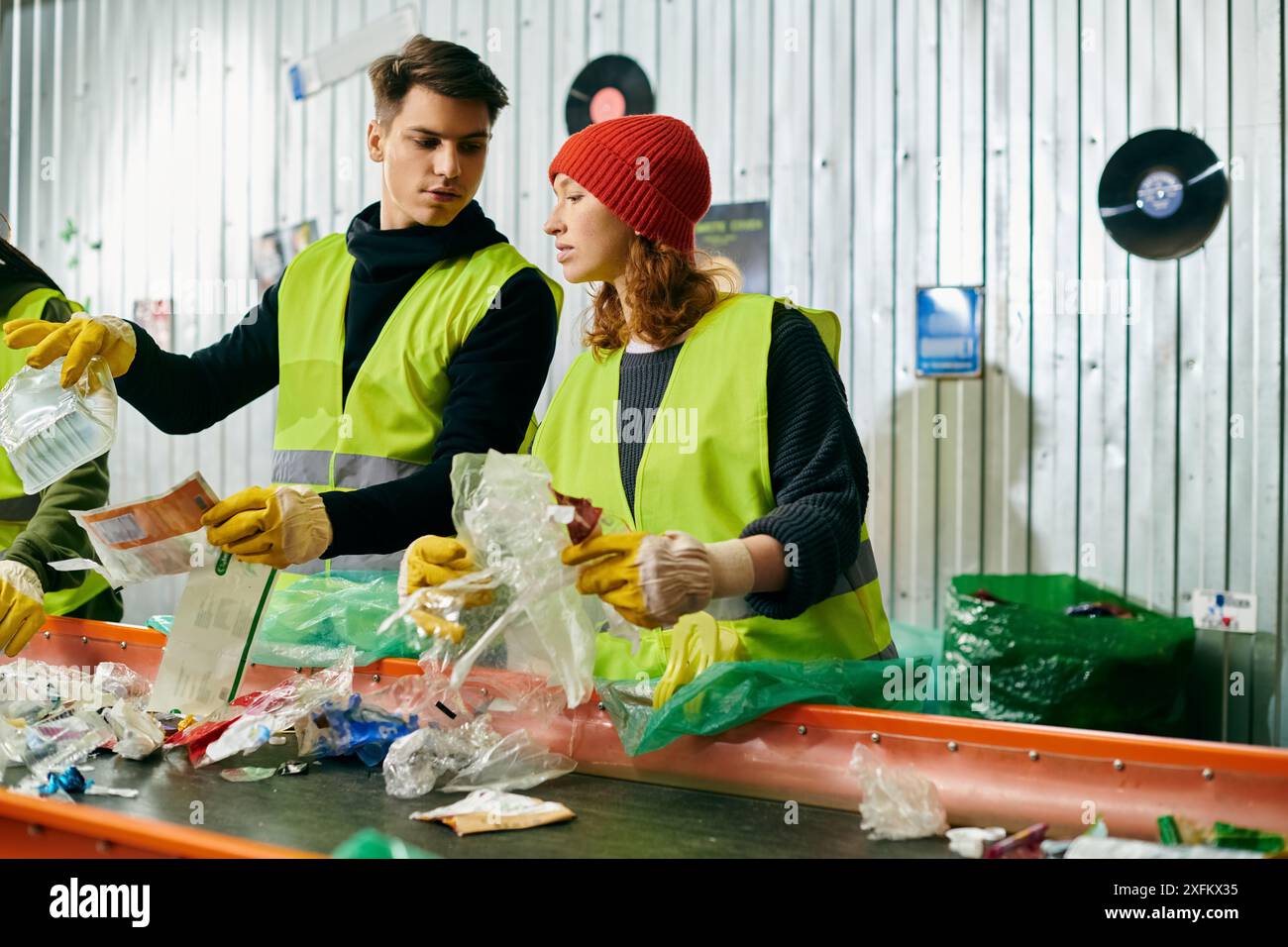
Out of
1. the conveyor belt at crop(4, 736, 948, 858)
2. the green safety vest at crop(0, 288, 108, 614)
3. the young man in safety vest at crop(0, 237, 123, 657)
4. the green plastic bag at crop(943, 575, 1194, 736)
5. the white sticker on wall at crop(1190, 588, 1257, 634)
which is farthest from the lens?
the white sticker on wall at crop(1190, 588, 1257, 634)

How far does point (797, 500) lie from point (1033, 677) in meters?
1.81

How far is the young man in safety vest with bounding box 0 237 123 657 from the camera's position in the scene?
2.07 metres

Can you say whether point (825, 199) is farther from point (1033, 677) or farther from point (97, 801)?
point (97, 801)

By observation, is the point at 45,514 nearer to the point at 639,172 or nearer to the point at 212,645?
the point at 212,645

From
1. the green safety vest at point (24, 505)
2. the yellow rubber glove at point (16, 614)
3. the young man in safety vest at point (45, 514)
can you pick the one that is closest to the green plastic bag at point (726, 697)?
the yellow rubber glove at point (16, 614)

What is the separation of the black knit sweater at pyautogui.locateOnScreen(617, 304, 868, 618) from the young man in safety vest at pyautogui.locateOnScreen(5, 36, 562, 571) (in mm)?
300

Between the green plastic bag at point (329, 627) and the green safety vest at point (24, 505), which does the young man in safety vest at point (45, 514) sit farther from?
the green plastic bag at point (329, 627)

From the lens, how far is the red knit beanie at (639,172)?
1953mm

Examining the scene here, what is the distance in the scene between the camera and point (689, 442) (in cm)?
184

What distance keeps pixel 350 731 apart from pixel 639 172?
1.01m

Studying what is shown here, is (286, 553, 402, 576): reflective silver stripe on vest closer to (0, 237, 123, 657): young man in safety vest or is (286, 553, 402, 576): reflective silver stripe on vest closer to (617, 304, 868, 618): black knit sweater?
(0, 237, 123, 657): young man in safety vest

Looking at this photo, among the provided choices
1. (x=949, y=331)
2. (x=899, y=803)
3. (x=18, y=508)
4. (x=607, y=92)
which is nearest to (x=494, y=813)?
(x=899, y=803)

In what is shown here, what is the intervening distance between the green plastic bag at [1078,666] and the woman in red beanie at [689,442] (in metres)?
1.41

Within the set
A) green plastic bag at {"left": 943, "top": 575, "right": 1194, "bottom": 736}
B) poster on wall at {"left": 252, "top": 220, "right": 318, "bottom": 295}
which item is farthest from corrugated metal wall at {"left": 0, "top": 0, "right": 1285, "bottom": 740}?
poster on wall at {"left": 252, "top": 220, "right": 318, "bottom": 295}
